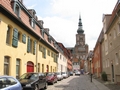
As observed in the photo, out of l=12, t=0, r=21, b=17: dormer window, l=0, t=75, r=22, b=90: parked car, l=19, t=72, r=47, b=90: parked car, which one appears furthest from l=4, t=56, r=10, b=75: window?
l=0, t=75, r=22, b=90: parked car

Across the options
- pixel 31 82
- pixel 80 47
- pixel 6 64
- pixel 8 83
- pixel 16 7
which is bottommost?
pixel 31 82

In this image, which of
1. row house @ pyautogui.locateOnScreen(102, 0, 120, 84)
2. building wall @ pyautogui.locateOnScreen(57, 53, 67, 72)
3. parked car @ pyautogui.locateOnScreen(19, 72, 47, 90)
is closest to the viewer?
parked car @ pyautogui.locateOnScreen(19, 72, 47, 90)

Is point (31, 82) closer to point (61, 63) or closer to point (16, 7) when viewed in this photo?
point (16, 7)

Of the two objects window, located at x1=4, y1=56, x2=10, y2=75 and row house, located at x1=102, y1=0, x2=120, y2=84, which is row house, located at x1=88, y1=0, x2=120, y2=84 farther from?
window, located at x1=4, y1=56, x2=10, y2=75

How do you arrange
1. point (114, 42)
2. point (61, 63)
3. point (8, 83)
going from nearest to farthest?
point (8, 83), point (114, 42), point (61, 63)

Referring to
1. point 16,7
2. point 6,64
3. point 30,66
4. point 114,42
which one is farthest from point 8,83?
point 114,42

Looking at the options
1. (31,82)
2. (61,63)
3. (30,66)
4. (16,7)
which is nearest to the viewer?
(31,82)

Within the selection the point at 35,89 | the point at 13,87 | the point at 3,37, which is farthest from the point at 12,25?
the point at 13,87

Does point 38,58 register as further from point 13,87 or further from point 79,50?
point 79,50

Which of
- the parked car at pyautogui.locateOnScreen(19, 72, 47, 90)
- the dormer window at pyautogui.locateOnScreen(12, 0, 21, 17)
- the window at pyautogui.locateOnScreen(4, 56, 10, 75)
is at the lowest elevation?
the parked car at pyautogui.locateOnScreen(19, 72, 47, 90)

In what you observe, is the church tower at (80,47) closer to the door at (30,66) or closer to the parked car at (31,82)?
Result: the door at (30,66)

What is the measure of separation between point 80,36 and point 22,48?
4155 inches

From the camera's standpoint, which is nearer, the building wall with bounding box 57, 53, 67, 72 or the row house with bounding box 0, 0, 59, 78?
the row house with bounding box 0, 0, 59, 78

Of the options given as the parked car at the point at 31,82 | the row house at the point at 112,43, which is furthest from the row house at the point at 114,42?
the parked car at the point at 31,82
